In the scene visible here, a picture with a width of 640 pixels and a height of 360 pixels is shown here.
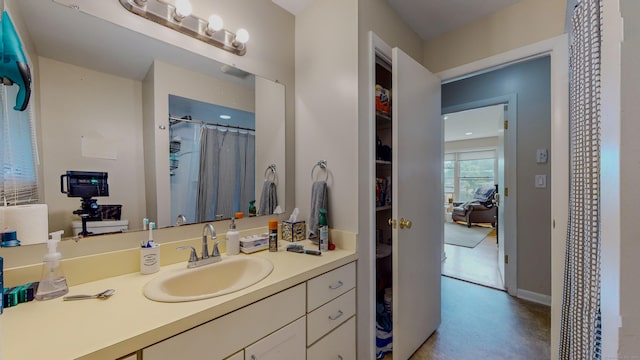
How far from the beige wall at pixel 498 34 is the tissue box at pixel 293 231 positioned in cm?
166

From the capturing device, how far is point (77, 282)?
96 centimetres

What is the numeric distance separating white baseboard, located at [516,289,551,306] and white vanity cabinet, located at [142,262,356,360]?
2129 millimetres

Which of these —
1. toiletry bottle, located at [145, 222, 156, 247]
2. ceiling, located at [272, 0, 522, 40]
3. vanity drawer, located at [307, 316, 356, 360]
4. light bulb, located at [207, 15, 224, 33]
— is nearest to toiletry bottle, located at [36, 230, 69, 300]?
toiletry bottle, located at [145, 222, 156, 247]

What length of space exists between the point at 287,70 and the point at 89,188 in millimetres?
1276

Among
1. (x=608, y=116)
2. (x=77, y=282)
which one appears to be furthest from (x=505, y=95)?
(x=77, y=282)

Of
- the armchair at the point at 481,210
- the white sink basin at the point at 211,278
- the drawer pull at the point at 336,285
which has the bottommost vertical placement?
the armchair at the point at 481,210

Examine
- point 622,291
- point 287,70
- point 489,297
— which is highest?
point 287,70

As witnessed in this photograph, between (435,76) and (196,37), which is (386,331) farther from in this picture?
(196,37)

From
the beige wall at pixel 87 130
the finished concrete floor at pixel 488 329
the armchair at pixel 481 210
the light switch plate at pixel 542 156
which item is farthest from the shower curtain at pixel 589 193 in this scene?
the armchair at pixel 481 210

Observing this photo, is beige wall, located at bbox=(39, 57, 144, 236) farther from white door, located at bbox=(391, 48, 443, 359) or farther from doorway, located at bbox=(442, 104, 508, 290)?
doorway, located at bbox=(442, 104, 508, 290)

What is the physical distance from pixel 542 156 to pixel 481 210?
4261mm

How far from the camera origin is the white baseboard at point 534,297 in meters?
2.34

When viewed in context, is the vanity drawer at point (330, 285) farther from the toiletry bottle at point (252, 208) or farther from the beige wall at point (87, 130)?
the beige wall at point (87, 130)

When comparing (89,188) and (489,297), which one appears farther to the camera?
(489,297)
